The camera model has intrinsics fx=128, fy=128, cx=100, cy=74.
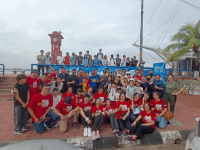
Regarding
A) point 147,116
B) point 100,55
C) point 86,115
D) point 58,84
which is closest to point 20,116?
point 58,84

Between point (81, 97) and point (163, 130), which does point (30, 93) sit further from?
point (163, 130)

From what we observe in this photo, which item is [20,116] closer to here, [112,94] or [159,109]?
[112,94]

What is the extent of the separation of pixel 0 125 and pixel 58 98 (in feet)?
6.65

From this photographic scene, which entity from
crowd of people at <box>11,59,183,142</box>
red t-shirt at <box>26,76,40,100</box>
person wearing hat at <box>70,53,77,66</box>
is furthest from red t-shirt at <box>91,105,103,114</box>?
person wearing hat at <box>70,53,77,66</box>

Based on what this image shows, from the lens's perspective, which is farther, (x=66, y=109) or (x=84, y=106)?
(x=84, y=106)

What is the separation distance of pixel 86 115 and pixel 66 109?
661 millimetres

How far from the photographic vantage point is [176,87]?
184 inches

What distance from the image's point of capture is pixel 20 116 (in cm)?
Result: 372

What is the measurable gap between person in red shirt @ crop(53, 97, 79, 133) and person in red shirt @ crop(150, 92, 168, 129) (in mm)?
2534

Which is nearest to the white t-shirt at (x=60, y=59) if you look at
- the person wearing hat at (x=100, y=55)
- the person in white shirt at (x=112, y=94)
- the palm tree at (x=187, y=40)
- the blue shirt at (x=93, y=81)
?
the person wearing hat at (x=100, y=55)

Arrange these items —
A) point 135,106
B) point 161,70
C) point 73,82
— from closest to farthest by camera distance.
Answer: point 135,106
point 73,82
point 161,70

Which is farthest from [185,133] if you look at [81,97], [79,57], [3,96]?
[3,96]

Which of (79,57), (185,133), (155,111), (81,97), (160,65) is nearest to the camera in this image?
(185,133)

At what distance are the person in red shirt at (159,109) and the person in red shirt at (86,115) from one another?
81.1 inches
